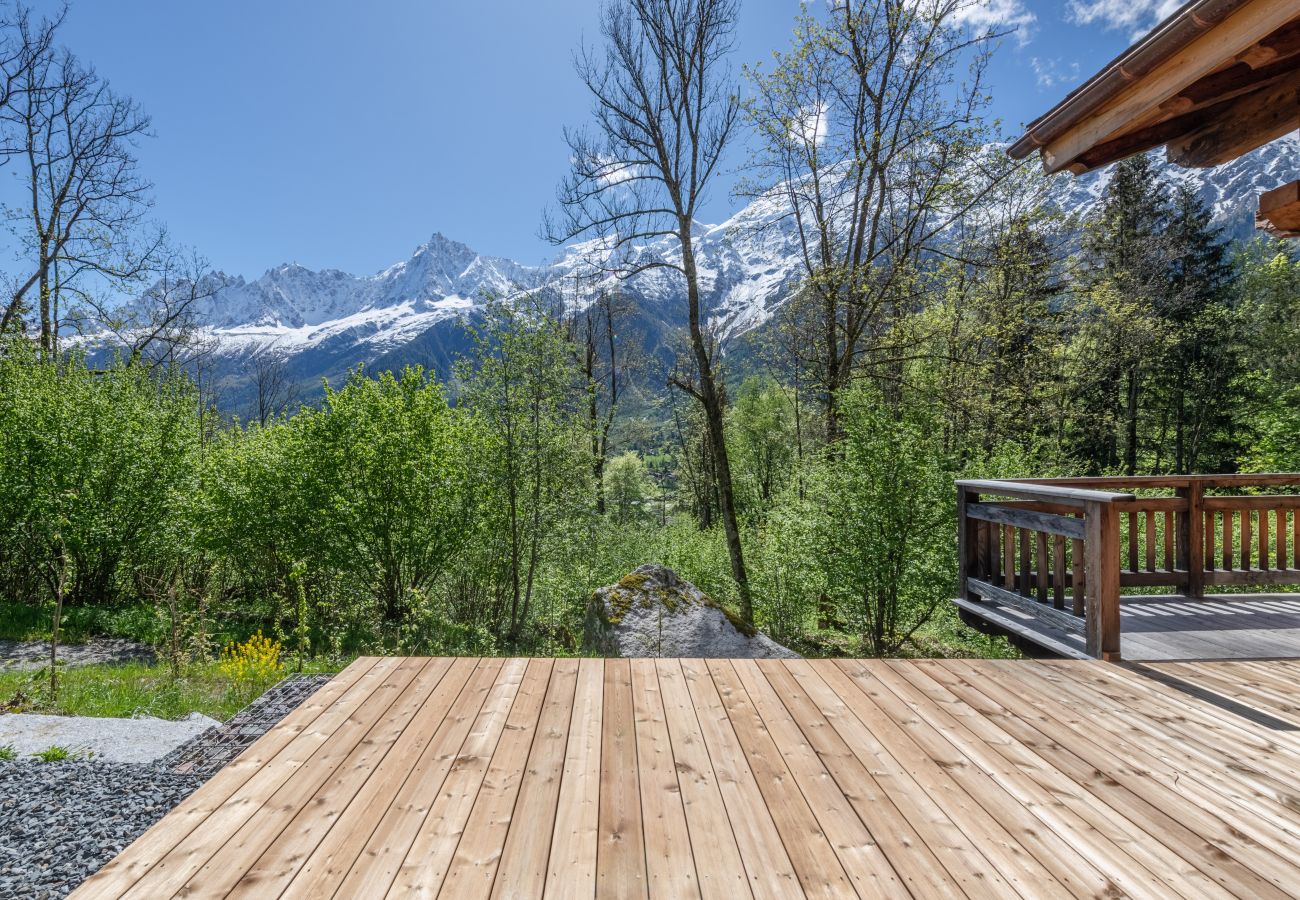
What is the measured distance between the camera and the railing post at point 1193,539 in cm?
454

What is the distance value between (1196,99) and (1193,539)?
352cm

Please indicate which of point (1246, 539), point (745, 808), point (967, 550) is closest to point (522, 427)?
point (967, 550)

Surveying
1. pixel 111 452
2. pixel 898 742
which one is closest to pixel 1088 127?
→ pixel 898 742

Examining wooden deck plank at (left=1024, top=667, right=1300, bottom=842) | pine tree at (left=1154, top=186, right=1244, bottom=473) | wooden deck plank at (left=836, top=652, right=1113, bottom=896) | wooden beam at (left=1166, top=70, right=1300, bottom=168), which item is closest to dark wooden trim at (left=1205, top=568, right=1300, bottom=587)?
wooden deck plank at (left=1024, top=667, right=1300, bottom=842)

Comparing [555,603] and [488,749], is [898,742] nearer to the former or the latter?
[488,749]

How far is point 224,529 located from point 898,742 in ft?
30.8

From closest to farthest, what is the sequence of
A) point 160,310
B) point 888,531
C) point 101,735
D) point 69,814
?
point 69,814 → point 101,735 → point 888,531 → point 160,310

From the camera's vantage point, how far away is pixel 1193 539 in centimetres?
459

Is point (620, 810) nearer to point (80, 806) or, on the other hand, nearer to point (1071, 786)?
point (1071, 786)

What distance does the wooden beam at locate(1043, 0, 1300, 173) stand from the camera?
6.89 feet

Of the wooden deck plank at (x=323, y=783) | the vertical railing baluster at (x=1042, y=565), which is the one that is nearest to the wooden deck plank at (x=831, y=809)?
the wooden deck plank at (x=323, y=783)

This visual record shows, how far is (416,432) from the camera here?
811cm

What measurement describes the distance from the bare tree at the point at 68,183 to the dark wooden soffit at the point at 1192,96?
654 inches

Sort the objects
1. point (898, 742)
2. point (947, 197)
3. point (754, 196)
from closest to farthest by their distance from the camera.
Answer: point (898, 742), point (947, 197), point (754, 196)
